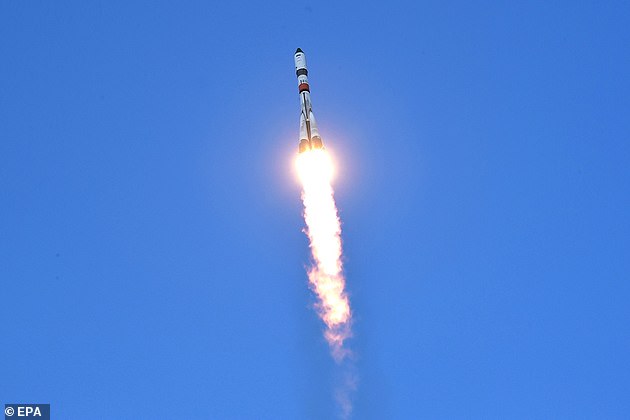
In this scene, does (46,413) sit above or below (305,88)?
below

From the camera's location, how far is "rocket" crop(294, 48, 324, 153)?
264 feet

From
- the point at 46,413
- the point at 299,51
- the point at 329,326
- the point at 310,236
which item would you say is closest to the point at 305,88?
the point at 299,51

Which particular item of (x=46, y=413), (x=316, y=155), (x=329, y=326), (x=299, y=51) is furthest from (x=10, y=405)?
(x=299, y=51)

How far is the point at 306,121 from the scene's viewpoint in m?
81.2

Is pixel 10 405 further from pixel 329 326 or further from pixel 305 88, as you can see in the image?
pixel 305 88

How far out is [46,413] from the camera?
272ft

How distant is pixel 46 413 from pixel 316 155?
105ft

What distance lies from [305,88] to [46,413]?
35787 mm

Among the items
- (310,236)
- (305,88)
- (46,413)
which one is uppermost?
(305,88)

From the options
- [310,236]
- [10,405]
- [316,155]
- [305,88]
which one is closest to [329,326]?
[310,236]

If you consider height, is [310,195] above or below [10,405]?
above

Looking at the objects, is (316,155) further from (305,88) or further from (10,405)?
(10,405)

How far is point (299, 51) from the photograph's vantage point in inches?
3369

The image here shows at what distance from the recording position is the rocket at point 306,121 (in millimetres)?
80438
